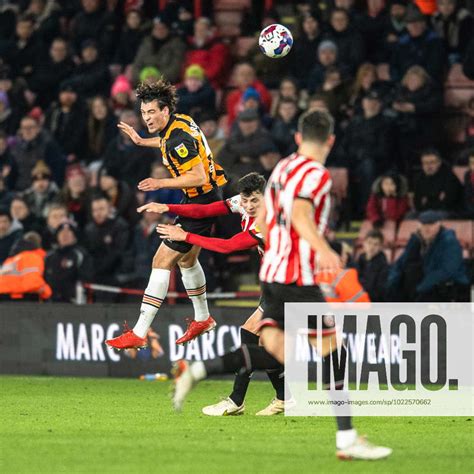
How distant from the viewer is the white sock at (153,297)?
1268cm

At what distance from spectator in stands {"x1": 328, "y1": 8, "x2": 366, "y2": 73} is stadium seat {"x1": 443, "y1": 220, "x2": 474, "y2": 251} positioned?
3.16 metres

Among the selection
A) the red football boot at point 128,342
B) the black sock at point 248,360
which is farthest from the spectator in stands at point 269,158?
the black sock at point 248,360

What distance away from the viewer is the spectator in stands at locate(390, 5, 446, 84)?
62.6ft

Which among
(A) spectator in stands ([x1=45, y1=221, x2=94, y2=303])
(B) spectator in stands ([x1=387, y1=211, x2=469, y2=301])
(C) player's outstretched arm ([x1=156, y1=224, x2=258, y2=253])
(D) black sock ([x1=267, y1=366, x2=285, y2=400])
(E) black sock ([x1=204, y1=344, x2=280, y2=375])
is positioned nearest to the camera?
(E) black sock ([x1=204, y1=344, x2=280, y2=375])

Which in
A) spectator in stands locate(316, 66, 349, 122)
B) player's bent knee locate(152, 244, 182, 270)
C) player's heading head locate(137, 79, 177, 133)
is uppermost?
spectator in stands locate(316, 66, 349, 122)

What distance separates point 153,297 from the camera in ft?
42.0

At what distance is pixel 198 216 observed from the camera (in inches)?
488

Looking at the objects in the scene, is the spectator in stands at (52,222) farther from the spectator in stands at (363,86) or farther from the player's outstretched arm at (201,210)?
the player's outstretched arm at (201,210)

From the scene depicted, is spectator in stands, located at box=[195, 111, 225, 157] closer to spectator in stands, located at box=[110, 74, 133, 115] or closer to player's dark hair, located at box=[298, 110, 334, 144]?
spectator in stands, located at box=[110, 74, 133, 115]

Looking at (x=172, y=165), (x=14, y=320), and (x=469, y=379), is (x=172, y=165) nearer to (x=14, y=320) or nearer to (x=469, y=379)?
(x=469, y=379)

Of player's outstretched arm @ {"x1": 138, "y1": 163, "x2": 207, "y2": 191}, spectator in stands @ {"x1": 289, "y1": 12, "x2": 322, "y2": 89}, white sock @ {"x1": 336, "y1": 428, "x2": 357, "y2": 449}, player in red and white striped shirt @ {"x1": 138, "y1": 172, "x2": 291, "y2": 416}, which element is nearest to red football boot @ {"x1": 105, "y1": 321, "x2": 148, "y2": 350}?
player in red and white striped shirt @ {"x1": 138, "y1": 172, "x2": 291, "y2": 416}

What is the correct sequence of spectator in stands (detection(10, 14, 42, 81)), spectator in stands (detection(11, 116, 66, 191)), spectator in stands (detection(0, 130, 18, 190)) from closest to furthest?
spectator in stands (detection(11, 116, 66, 191)), spectator in stands (detection(0, 130, 18, 190)), spectator in stands (detection(10, 14, 42, 81))

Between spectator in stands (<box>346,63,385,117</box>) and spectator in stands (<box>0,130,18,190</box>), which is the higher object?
spectator in stands (<box>346,63,385,117</box>)

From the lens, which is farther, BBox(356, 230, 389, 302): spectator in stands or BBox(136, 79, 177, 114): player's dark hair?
BBox(356, 230, 389, 302): spectator in stands
